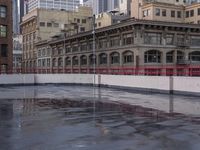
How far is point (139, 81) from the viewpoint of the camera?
1507 inches

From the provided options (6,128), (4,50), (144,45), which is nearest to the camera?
(6,128)

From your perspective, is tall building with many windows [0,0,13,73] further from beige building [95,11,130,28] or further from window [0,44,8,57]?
beige building [95,11,130,28]

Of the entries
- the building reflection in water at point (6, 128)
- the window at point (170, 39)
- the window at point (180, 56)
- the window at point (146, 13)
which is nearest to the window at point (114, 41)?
the window at point (170, 39)

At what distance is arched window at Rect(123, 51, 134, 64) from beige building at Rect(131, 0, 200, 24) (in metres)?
18.3

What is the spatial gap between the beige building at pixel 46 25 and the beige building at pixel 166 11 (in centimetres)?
2661


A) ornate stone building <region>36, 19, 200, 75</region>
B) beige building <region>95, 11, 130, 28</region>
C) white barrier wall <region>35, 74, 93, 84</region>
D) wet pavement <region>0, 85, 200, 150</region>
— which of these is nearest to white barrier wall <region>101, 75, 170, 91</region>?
white barrier wall <region>35, 74, 93, 84</region>

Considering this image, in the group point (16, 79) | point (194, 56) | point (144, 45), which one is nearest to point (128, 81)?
point (16, 79)

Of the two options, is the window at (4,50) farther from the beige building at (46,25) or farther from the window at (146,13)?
the beige building at (46,25)

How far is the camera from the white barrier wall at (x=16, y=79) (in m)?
49.0

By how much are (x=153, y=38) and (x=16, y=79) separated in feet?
111

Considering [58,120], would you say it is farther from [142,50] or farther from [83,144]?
[142,50]

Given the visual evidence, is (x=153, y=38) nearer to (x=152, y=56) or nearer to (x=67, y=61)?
(x=152, y=56)

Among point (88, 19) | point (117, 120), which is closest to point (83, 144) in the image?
point (117, 120)

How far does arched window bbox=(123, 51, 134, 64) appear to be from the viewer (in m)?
73.9
